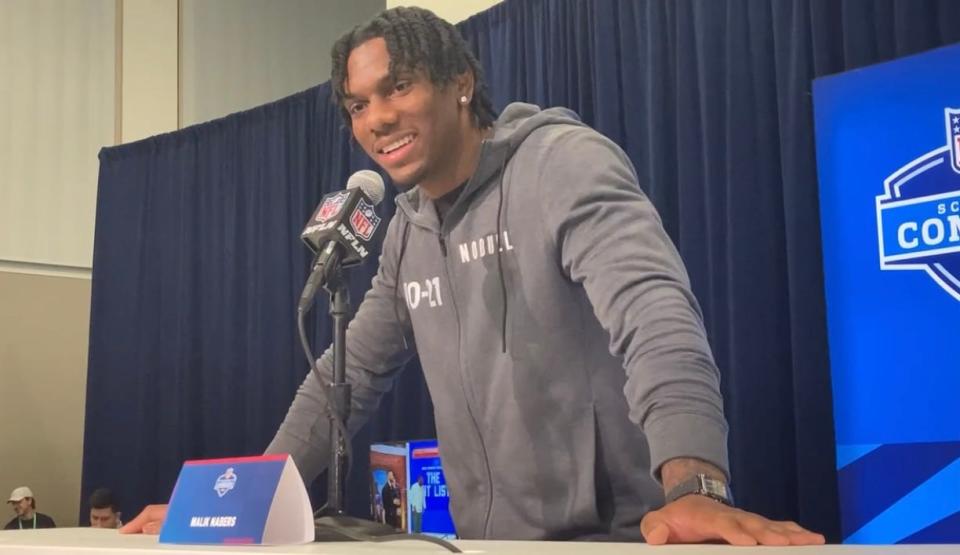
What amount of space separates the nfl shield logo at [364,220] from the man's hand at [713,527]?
483 mm

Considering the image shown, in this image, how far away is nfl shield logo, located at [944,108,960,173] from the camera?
220 centimetres

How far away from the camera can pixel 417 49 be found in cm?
145

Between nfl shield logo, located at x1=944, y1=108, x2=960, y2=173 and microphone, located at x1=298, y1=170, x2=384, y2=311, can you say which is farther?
nfl shield logo, located at x1=944, y1=108, x2=960, y2=173

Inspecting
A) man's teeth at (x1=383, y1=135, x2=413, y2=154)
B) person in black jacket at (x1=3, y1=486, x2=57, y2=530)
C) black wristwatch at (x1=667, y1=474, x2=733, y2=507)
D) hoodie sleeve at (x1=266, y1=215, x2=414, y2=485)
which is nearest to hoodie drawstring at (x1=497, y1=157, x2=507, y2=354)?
man's teeth at (x1=383, y1=135, x2=413, y2=154)

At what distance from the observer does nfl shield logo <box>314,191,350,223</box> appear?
1.24 metres

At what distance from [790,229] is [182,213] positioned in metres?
3.46

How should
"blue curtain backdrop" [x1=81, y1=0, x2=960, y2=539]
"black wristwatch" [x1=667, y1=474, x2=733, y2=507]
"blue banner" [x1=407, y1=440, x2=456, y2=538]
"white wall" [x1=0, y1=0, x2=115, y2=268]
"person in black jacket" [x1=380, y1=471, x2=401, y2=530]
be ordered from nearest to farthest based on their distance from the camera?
1. "black wristwatch" [x1=667, y1=474, x2=733, y2=507]
2. "blue curtain backdrop" [x1=81, y1=0, x2=960, y2=539]
3. "blue banner" [x1=407, y1=440, x2=456, y2=538]
4. "person in black jacket" [x1=380, y1=471, x2=401, y2=530]
5. "white wall" [x1=0, y1=0, x2=115, y2=268]

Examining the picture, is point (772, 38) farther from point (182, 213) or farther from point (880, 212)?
point (182, 213)

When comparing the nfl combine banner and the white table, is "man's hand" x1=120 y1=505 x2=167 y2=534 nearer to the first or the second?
the white table

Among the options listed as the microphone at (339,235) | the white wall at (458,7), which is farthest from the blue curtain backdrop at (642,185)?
the microphone at (339,235)

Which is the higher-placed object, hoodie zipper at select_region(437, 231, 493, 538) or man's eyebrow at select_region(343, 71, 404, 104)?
man's eyebrow at select_region(343, 71, 404, 104)

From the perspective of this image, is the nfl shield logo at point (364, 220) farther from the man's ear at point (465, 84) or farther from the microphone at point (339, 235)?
the man's ear at point (465, 84)

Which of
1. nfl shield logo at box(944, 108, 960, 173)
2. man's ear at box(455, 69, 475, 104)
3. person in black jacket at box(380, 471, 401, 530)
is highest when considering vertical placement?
nfl shield logo at box(944, 108, 960, 173)

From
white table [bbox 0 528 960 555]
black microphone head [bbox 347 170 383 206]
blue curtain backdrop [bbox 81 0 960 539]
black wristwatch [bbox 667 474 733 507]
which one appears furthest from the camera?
blue curtain backdrop [bbox 81 0 960 539]
